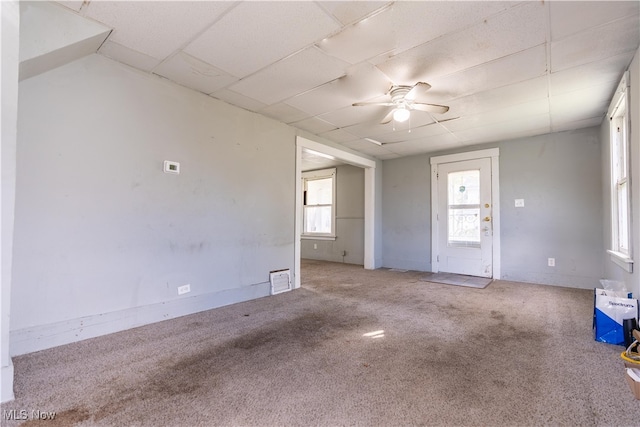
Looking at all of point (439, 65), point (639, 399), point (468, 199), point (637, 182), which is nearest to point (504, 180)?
point (468, 199)

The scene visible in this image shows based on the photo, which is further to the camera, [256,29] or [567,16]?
[256,29]

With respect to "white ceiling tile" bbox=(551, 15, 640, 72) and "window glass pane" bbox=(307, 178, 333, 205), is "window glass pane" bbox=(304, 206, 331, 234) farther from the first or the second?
"white ceiling tile" bbox=(551, 15, 640, 72)

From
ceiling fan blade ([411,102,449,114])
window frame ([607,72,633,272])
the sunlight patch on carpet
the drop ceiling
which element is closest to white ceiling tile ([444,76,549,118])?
the drop ceiling

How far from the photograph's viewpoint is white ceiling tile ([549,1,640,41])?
1.94m

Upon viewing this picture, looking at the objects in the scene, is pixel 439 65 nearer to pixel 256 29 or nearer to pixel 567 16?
pixel 567 16

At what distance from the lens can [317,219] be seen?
302 inches

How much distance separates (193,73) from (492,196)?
4894 millimetres

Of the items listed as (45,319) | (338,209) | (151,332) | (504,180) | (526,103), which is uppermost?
(526,103)

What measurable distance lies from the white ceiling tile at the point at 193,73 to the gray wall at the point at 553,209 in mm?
4631

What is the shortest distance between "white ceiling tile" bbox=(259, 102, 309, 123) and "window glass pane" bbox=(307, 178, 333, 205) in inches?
134

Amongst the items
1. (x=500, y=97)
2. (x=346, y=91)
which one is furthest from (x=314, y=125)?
(x=500, y=97)

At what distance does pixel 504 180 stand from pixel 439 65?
3.21 metres

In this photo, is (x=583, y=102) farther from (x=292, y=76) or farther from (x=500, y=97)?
(x=292, y=76)

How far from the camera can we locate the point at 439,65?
2.71m
